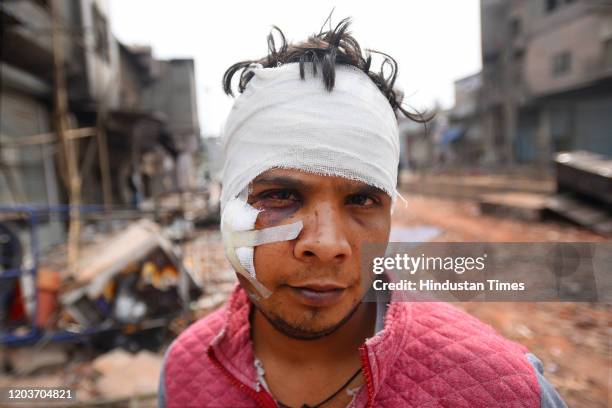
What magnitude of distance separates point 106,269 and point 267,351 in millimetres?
3834

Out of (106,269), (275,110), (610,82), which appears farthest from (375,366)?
(610,82)

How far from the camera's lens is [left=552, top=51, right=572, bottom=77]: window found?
2430 cm

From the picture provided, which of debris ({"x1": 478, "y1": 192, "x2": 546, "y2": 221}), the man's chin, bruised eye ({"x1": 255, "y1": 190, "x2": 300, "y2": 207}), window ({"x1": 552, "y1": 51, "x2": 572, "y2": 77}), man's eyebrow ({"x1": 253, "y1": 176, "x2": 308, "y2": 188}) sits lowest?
debris ({"x1": 478, "y1": 192, "x2": 546, "y2": 221})

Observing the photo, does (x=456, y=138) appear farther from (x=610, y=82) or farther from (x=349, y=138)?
(x=349, y=138)

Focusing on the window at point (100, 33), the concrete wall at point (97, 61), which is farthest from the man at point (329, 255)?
the window at point (100, 33)

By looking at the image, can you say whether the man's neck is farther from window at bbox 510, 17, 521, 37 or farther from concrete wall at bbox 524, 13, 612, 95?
window at bbox 510, 17, 521, 37

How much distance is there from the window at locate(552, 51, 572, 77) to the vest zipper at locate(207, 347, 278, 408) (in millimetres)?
29815

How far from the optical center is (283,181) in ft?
3.63

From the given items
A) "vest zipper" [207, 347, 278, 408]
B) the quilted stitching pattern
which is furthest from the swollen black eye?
"vest zipper" [207, 347, 278, 408]

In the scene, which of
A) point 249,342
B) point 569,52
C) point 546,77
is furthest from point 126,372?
point 546,77

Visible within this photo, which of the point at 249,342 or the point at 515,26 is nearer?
the point at 249,342

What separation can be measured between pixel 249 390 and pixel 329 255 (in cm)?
60

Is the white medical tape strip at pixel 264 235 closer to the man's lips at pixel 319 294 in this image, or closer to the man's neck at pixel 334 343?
the man's lips at pixel 319 294

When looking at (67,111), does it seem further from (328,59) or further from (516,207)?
(516,207)
